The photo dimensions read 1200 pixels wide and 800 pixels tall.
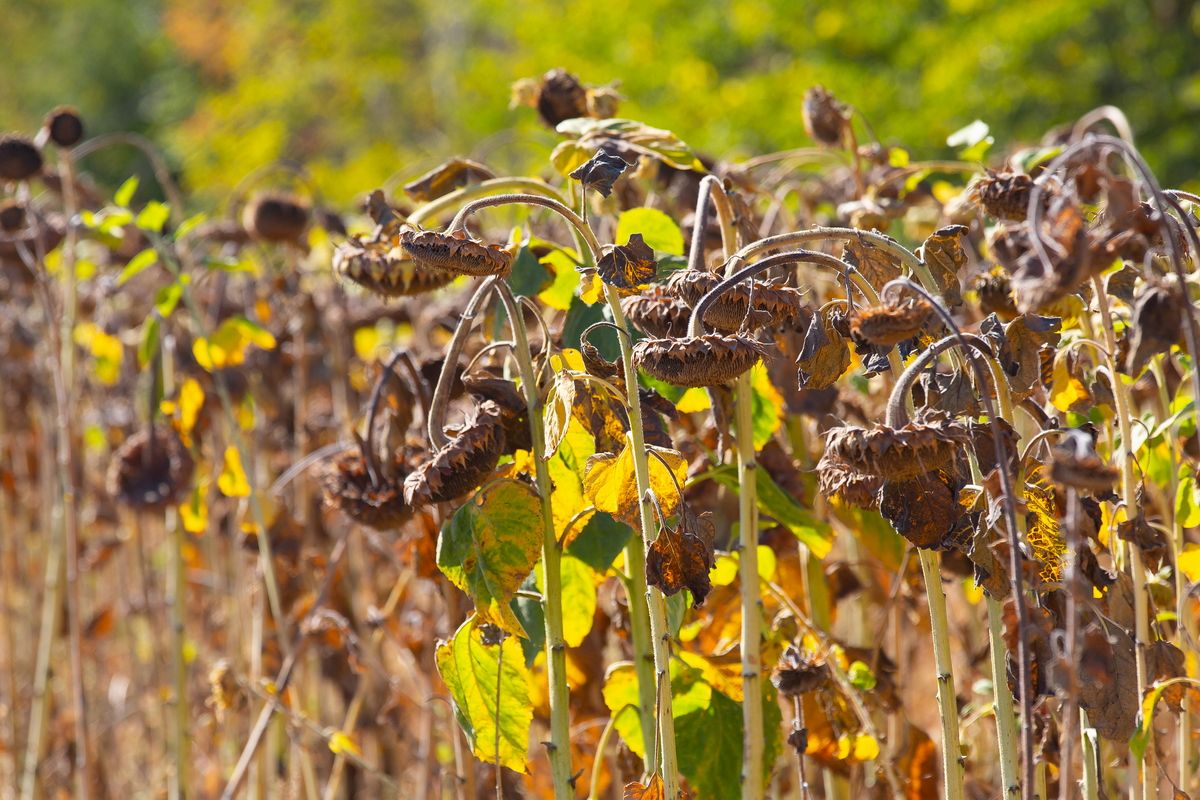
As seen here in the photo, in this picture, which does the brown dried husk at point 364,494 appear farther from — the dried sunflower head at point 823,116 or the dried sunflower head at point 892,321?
the dried sunflower head at point 823,116

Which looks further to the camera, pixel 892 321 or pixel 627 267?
pixel 627 267

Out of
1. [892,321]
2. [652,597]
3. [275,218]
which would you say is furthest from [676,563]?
[275,218]

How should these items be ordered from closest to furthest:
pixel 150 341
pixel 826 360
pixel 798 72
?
pixel 826 360
pixel 150 341
pixel 798 72

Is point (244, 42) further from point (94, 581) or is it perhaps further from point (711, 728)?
point (711, 728)

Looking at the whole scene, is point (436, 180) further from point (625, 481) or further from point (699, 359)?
point (699, 359)

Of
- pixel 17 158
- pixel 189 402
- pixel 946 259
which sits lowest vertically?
pixel 946 259

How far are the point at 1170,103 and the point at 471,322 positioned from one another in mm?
10564

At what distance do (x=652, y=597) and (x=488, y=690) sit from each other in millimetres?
253

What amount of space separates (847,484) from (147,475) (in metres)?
1.67

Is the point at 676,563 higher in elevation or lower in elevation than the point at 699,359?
lower

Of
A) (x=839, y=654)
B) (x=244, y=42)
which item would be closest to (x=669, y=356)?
(x=839, y=654)

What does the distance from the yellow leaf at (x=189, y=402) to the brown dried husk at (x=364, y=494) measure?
2.98 feet

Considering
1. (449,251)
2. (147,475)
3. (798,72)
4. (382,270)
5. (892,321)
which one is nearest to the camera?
(892,321)

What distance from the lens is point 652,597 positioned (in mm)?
1365
